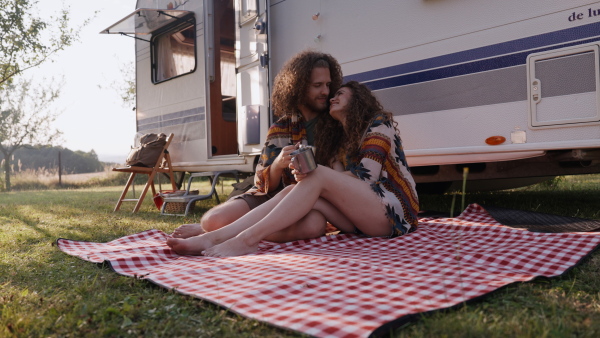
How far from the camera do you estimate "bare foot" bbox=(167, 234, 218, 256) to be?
8.53 ft

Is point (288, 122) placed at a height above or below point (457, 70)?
below

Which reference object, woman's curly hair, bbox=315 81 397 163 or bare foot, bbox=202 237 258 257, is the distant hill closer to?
woman's curly hair, bbox=315 81 397 163

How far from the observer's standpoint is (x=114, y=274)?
2.26m

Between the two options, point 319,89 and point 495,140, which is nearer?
point 319,89

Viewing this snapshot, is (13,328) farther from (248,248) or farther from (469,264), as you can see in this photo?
(469,264)

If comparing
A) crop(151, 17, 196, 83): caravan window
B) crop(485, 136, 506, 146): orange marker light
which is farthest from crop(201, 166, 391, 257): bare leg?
crop(151, 17, 196, 83): caravan window

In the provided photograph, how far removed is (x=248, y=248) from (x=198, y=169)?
3.62m

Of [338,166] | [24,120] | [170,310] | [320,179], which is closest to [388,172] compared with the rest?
[338,166]

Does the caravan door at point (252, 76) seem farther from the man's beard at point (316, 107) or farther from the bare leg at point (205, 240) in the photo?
the bare leg at point (205, 240)

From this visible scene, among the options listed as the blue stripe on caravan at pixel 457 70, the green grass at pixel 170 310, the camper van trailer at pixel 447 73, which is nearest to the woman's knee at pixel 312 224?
the green grass at pixel 170 310

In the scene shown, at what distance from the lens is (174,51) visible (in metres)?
6.28

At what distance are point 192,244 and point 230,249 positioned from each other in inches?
8.5

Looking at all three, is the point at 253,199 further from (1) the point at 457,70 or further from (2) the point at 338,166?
(1) the point at 457,70

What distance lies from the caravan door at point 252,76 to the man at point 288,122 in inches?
53.2
